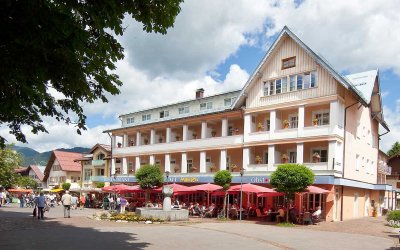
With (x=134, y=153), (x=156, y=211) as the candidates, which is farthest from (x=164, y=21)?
(x=134, y=153)

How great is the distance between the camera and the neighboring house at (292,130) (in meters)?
29.8

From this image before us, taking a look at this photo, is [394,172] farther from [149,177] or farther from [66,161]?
[66,161]

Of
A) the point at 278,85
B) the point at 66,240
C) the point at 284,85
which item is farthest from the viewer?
the point at 278,85

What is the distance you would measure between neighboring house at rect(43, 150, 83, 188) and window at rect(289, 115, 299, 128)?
4707 centimetres

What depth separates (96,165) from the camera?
58875 mm

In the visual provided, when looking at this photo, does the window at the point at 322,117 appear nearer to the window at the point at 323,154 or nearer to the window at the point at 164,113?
the window at the point at 323,154

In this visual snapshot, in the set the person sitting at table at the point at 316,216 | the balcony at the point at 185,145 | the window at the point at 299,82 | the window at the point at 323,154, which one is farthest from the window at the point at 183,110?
the person sitting at table at the point at 316,216

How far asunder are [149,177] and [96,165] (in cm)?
2383

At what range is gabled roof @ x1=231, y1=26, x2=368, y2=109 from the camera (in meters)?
28.9

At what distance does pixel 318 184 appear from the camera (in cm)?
2920

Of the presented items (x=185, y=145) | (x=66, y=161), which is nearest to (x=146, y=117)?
(x=185, y=145)

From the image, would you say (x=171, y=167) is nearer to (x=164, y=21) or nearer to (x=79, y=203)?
(x=79, y=203)

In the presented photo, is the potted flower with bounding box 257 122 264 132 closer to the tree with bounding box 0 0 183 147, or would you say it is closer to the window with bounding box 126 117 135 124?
the window with bounding box 126 117 135 124

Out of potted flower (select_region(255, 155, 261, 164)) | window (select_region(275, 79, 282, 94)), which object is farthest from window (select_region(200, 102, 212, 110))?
window (select_region(275, 79, 282, 94))
